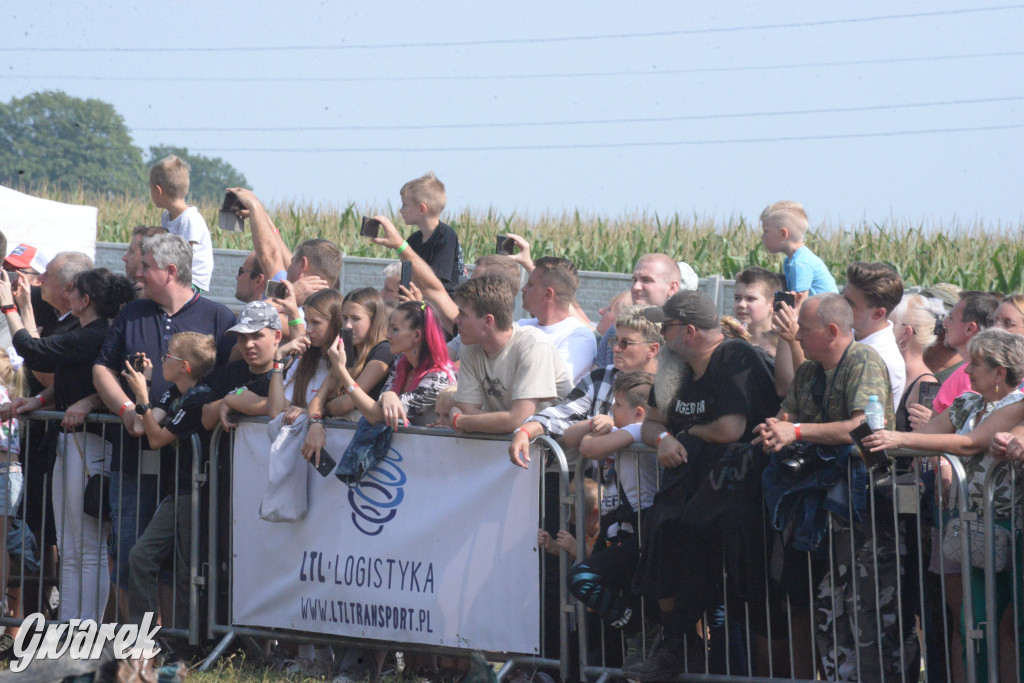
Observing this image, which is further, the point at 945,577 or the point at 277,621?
the point at 277,621

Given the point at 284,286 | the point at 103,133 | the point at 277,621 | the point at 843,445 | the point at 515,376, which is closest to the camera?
the point at 843,445

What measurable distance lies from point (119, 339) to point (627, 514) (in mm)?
3059

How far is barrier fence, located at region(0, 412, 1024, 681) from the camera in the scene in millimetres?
4855

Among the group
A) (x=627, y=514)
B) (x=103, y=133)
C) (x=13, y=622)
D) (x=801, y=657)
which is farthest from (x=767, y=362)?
(x=103, y=133)

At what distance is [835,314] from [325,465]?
268cm

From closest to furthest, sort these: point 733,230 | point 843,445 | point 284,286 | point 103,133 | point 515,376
→ point 843,445
point 515,376
point 284,286
point 733,230
point 103,133

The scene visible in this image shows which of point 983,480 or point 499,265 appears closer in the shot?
point 983,480

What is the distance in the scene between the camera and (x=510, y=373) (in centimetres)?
567

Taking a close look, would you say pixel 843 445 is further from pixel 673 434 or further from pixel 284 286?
pixel 284 286

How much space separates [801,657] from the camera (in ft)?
16.9

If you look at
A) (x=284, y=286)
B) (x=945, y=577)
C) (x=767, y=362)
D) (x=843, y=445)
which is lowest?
(x=945, y=577)

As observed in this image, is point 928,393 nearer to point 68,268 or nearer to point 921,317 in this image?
point 921,317

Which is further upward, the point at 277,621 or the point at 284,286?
the point at 284,286

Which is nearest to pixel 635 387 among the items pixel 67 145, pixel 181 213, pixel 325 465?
pixel 325 465
